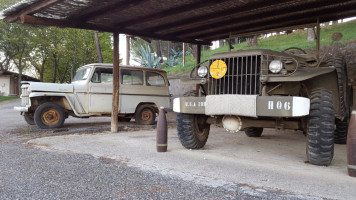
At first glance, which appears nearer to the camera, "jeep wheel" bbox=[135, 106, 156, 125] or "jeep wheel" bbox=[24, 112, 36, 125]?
"jeep wheel" bbox=[24, 112, 36, 125]

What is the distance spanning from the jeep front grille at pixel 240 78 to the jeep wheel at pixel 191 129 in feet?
2.27

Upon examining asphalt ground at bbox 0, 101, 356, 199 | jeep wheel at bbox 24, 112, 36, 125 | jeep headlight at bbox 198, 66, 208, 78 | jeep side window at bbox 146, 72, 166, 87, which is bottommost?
asphalt ground at bbox 0, 101, 356, 199

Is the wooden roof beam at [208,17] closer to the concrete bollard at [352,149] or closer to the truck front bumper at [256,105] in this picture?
the truck front bumper at [256,105]

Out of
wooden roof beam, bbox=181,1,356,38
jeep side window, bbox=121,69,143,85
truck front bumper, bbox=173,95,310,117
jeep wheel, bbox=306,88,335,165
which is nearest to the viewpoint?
truck front bumper, bbox=173,95,310,117

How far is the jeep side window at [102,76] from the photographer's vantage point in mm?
8792

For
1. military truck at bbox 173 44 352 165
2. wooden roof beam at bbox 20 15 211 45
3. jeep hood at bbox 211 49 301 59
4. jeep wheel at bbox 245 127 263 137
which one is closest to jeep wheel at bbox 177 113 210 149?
military truck at bbox 173 44 352 165

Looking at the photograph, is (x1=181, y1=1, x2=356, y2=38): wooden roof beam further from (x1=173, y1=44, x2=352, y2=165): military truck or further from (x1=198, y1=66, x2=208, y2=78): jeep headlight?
(x1=198, y1=66, x2=208, y2=78): jeep headlight

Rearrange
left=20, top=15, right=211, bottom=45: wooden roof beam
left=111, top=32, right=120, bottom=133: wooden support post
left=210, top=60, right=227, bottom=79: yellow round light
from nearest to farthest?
left=210, top=60, right=227, bottom=79: yellow round light
left=20, top=15, right=211, bottom=45: wooden roof beam
left=111, top=32, right=120, bottom=133: wooden support post

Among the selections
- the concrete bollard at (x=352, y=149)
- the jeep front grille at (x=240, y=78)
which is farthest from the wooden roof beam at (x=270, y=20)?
the concrete bollard at (x=352, y=149)

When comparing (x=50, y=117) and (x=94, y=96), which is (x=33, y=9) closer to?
(x=94, y=96)

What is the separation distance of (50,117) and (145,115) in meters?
2.91

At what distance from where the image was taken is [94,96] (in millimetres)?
8672

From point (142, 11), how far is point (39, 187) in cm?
500

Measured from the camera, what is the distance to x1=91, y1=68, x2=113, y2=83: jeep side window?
8.79m
